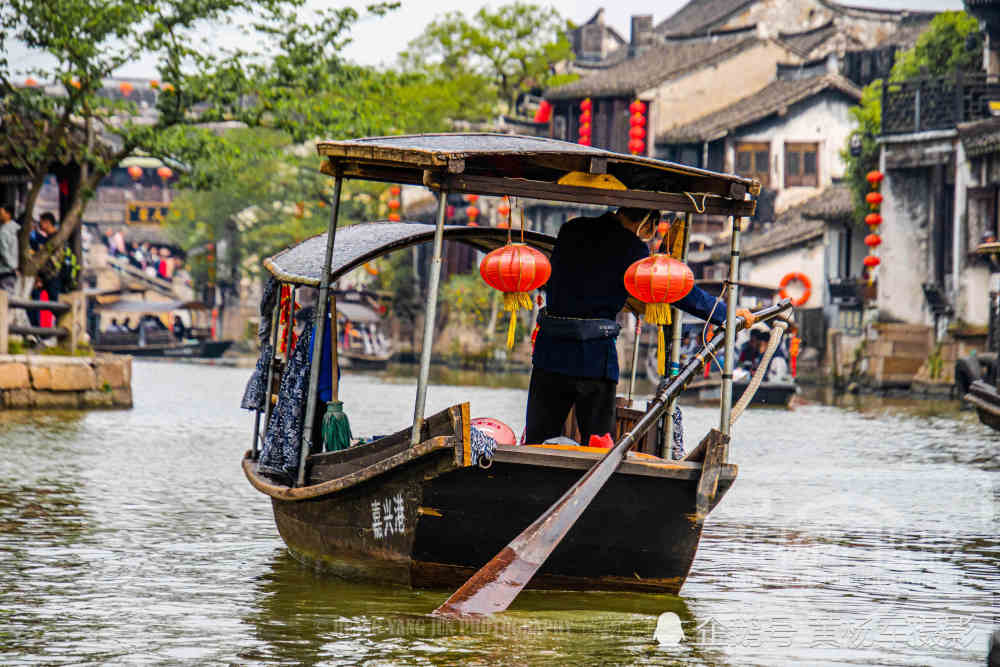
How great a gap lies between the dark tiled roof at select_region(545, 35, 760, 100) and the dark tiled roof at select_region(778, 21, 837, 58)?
1.44m

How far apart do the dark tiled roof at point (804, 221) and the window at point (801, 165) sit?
0.84 m

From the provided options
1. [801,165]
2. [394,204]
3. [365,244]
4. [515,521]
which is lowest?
[515,521]

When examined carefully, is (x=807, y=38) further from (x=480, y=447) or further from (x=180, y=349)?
(x=480, y=447)

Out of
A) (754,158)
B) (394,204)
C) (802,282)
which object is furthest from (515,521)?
(394,204)

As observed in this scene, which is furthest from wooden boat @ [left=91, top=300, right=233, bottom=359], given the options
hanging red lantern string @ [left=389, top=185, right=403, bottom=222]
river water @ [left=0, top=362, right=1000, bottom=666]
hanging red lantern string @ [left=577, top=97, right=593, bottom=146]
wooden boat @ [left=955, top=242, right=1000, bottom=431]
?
river water @ [left=0, top=362, right=1000, bottom=666]

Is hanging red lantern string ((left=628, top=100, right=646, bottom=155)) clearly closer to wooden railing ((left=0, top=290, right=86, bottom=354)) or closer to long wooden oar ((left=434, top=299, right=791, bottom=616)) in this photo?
wooden railing ((left=0, top=290, right=86, bottom=354))

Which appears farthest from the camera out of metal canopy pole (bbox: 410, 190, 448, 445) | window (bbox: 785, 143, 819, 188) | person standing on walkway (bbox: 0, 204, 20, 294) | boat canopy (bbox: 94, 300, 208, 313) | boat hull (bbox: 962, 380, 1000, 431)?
boat canopy (bbox: 94, 300, 208, 313)

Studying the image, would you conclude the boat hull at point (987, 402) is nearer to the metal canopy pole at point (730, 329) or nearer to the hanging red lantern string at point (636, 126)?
the metal canopy pole at point (730, 329)

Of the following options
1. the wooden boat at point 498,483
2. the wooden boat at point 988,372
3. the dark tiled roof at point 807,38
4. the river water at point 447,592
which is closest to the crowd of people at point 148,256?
the dark tiled roof at point 807,38

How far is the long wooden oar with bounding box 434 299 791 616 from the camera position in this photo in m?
7.09

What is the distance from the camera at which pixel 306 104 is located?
75.5 ft

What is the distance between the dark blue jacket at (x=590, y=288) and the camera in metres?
8.02

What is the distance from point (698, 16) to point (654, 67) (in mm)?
10254

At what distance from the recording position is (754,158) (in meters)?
43.1
